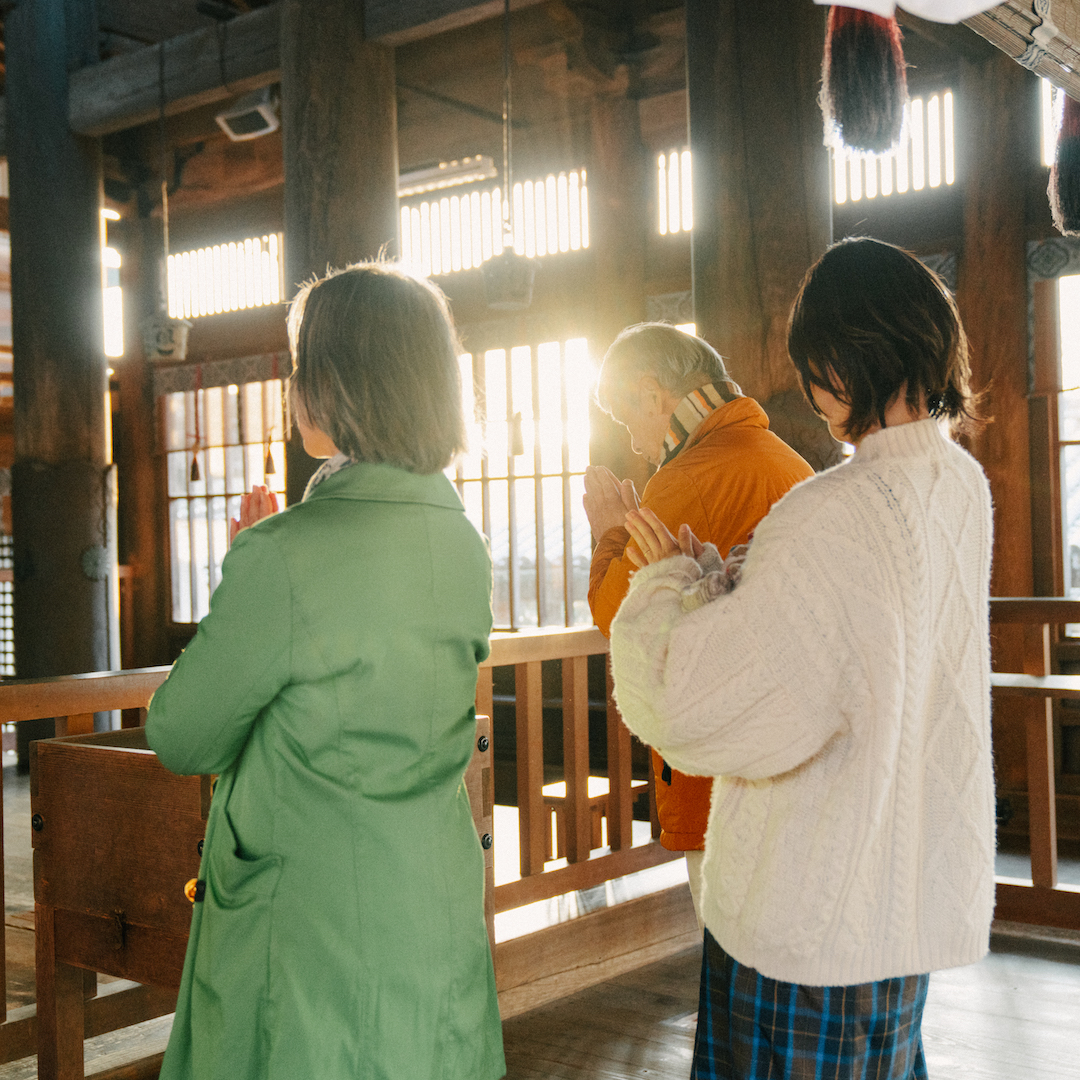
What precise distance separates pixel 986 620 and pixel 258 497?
0.84 metres

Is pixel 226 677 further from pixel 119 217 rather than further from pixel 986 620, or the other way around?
pixel 119 217

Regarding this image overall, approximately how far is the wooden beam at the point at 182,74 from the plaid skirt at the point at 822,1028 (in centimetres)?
496

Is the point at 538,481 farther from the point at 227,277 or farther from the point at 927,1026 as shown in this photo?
the point at 927,1026

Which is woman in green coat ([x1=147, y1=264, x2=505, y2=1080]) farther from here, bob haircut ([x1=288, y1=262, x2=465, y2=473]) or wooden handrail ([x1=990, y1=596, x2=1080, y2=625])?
wooden handrail ([x1=990, y1=596, x2=1080, y2=625])

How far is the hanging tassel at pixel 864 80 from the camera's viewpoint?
1.49 m

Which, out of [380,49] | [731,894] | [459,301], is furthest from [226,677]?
[459,301]

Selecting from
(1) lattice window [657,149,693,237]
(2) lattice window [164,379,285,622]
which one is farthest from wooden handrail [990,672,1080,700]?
(2) lattice window [164,379,285,622]

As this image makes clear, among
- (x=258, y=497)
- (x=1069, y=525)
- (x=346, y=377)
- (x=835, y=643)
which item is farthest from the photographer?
(x=1069, y=525)

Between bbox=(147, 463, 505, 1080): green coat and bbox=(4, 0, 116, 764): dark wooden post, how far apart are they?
17.5 feet

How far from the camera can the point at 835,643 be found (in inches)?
41.1

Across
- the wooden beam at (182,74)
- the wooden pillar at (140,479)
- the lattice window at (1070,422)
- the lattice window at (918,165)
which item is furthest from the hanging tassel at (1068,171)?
the wooden pillar at (140,479)

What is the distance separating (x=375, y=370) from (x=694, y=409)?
80cm

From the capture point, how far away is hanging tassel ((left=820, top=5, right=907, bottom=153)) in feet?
4.90

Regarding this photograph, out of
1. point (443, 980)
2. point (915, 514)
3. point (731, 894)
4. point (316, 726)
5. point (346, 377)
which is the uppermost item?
point (346, 377)
